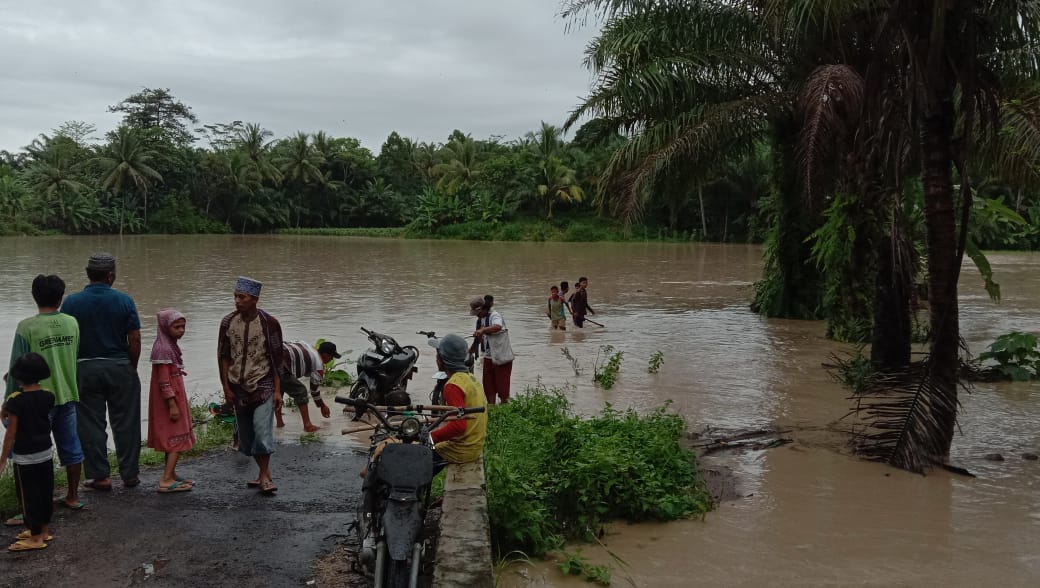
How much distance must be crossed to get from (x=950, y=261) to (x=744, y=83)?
8.30 metres

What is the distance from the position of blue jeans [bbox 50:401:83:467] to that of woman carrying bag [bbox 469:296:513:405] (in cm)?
414

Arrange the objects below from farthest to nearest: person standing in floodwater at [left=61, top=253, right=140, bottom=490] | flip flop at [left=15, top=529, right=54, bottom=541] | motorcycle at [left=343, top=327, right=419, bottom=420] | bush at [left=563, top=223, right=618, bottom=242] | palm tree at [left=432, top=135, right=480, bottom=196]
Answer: palm tree at [left=432, top=135, right=480, bottom=196] → bush at [left=563, top=223, right=618, bottom=242] → motorcycle at [left=343, top=327, right=419, bottom=420] → person standing in floodwater at [left=61, top=253, right=140, bottom=490] → flip flop at [left=15, top=529, right=54, bottom=541]

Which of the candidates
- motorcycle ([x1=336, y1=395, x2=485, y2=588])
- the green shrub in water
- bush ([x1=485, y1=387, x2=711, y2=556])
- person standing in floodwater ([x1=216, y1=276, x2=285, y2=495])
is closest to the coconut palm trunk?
bush ([x1=485, y1=387, x2=711, y2=556])

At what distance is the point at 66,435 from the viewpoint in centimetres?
A: 529

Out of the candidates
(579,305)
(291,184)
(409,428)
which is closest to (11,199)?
(291,184)

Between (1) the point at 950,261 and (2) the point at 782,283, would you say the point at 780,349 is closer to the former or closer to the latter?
(2) the point at 782,283

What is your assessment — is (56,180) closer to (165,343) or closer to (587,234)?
(587,234)

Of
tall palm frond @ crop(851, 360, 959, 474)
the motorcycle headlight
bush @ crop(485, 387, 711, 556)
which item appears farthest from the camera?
tall palm frond @ crop(851, 360, 959, 474)

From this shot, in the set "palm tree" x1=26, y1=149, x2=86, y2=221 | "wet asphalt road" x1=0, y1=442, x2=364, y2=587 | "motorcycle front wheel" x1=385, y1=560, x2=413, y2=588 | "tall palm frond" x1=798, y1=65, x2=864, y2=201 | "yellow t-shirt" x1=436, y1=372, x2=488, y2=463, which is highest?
"palm tree" x1=26, y1=149, x2=86, y2=221

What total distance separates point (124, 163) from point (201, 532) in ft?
201

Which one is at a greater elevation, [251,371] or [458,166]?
[458,166]

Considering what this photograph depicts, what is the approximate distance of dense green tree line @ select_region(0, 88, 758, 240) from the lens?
57.8 meters

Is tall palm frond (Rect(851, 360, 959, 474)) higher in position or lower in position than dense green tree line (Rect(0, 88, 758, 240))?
lower

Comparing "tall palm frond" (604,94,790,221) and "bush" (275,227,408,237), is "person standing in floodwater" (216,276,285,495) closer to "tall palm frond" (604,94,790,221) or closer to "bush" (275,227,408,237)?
"tall palm frond" (604,94,790,221)
